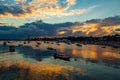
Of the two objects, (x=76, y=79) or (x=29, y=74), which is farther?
(x=29, y=74)

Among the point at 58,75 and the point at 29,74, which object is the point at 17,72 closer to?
the point at 29,74

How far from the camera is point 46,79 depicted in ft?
162

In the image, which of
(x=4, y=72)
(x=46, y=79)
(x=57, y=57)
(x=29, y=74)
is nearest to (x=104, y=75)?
(x=46, y=79)

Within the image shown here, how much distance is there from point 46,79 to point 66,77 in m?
5.61

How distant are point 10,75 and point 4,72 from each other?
4.05 metres

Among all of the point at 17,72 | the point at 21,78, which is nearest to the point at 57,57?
the point at 17,72

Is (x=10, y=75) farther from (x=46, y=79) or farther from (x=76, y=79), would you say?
(x=76, y=79)

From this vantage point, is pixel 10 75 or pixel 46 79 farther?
pixel 10 75

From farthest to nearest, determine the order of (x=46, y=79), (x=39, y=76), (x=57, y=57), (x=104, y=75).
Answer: (x=57, y=57)
(x=104, y=75)
(x=39, y=76)
(x=46, y=79)

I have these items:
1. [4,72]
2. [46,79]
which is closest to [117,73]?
[46,79]

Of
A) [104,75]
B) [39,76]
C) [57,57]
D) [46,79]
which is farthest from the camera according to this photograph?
[57,57]

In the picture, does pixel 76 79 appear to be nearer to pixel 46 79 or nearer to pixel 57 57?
pixel 46 79

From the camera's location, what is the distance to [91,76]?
54.4 meters

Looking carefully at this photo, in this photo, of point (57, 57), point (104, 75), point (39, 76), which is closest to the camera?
point (39, 76)
